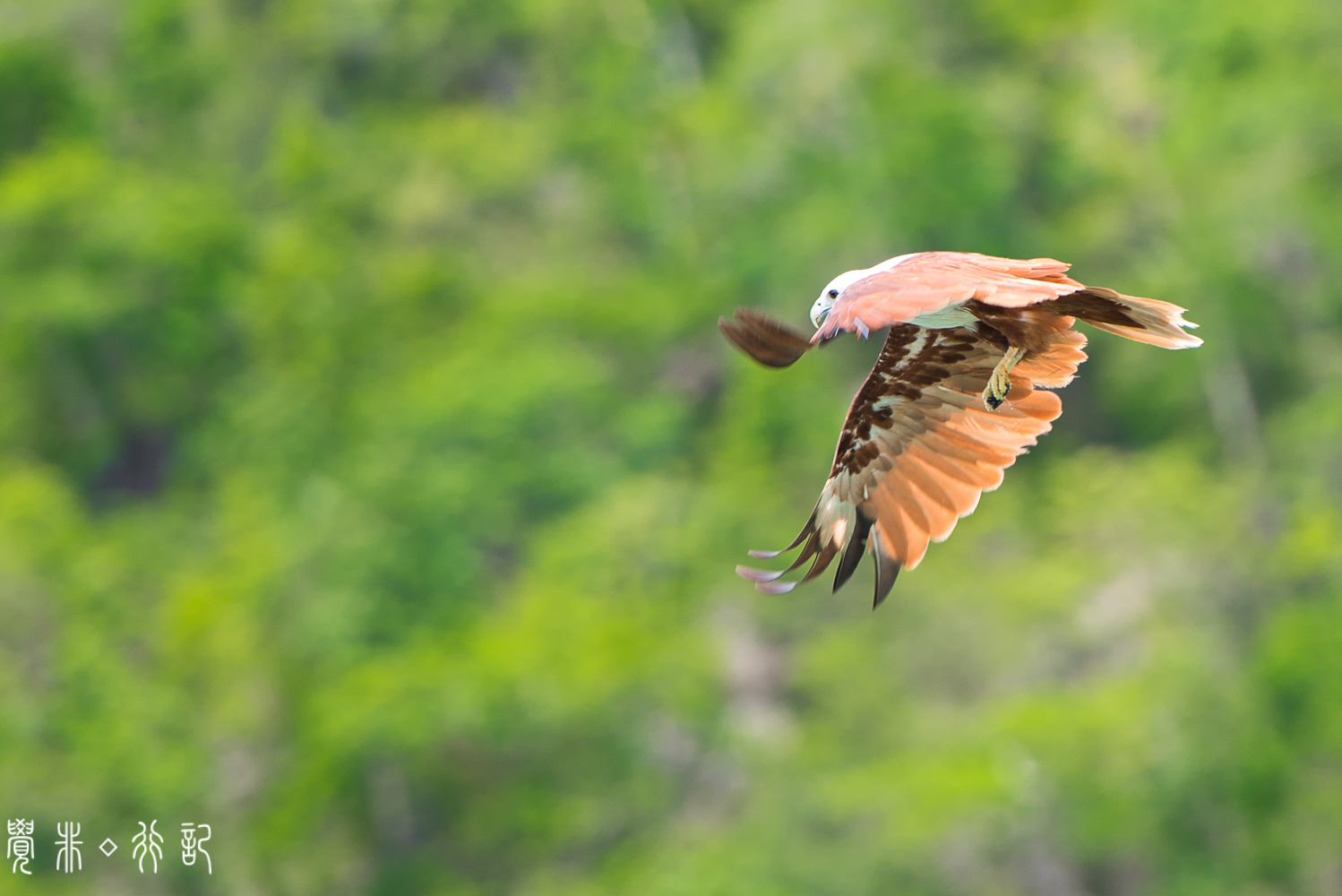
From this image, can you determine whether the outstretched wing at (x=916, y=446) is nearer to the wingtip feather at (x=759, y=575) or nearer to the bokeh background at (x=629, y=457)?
the wingtip feather at (x=759, y=575)

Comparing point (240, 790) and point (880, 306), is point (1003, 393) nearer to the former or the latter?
point (880, 306)

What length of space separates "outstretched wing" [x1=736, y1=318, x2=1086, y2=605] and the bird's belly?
25 centimetres

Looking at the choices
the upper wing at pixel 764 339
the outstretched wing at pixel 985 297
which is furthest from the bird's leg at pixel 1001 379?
the upper wing at pixel 764 339

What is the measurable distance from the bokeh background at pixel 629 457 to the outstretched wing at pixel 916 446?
15.9 metres

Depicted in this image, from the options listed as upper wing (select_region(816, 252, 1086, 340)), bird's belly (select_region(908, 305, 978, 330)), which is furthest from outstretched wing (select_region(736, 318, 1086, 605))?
upper wing (select_region(816, 252, 1086, 340))

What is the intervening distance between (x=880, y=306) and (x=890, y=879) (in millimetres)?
18892

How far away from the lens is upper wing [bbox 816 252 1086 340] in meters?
5.88

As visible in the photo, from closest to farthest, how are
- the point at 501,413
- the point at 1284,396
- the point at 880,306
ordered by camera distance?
the point at 880,306, the point at 1284,396, the point at 501,413

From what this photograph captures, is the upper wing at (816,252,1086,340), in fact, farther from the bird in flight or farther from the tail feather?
the bird in flight

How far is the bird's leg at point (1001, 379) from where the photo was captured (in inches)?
307

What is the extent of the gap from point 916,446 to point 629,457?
27.9 m

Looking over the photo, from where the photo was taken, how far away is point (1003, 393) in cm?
786

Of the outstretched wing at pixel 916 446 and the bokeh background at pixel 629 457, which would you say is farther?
the bokeh background at pixel 629 457

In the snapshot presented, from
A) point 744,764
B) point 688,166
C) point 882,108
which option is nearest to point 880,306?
point 744,764
